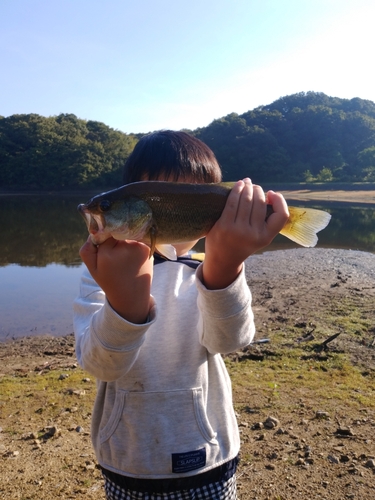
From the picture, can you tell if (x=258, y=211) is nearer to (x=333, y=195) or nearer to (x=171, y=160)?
(x=171, y=160)

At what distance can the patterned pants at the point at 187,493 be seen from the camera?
1.90 meters

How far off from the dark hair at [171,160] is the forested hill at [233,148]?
5763 centimetres

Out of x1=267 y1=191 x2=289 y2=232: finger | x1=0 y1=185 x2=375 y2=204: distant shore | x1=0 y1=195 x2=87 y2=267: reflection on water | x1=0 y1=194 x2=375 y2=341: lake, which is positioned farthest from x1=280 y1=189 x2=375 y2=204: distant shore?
x1=267 y1=191 x2=289 y2=232: finger

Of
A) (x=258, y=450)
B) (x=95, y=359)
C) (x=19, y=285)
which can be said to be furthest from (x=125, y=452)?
(x=19, y=285)

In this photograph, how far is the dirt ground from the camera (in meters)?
3.43

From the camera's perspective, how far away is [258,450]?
12.8 feet

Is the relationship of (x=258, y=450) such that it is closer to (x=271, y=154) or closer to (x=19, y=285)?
(x=19, y=285)

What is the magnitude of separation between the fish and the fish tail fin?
0.30 meters

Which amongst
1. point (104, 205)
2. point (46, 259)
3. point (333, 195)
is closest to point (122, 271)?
point (104, 205)

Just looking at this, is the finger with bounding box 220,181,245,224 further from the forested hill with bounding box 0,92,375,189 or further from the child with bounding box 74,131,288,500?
the forested hill with bounding box 0,92,375,189

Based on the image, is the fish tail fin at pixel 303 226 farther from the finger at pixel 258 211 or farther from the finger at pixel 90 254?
the finger at pixel 90 254

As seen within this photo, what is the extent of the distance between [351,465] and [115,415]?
101 inches

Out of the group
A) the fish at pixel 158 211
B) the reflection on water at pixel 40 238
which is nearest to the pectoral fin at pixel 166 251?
the fish at pixel 158 211

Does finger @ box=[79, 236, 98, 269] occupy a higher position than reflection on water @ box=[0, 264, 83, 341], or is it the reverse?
finger @ box=[79, 236, 98, 269]
